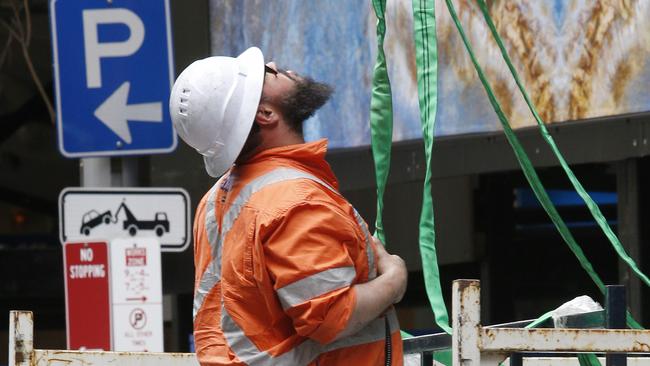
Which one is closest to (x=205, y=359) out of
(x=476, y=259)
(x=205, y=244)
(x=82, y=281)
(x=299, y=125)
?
(x=205, y=244)

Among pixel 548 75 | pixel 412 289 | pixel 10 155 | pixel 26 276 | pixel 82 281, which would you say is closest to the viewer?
pixel 548 75

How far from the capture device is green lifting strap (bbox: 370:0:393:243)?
11.8ft

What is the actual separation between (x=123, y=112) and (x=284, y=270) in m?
4.35

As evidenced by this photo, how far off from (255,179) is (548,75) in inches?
129

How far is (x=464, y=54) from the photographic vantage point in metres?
6.62

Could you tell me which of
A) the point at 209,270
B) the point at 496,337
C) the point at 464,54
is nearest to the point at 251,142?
the point at 209,270

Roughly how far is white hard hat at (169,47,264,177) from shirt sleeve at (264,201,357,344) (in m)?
0.26

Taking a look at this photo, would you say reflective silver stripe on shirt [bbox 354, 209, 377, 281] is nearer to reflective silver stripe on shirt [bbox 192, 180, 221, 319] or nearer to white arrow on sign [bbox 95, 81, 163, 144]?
reflective silver stripe on shirt [bbox 192, 180, 221, 319]

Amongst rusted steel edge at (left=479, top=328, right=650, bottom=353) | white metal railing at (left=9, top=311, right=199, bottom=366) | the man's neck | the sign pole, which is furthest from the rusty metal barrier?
the sign pole

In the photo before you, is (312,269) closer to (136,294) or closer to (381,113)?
(381,113)

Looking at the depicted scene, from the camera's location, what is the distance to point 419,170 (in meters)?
7.28

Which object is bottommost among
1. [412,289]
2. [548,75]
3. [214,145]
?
[412,289]

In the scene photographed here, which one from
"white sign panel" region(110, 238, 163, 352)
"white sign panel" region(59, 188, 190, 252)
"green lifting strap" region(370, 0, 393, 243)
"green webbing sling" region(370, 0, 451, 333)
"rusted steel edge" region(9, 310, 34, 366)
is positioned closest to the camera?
"green webbing sling" region(370, 0, 451, 333)

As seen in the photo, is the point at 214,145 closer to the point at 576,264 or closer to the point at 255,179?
the point at 255,179
